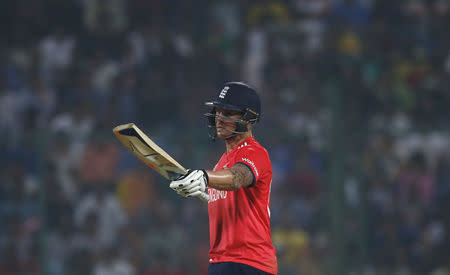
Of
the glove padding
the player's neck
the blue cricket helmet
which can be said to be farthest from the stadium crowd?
the glove padding

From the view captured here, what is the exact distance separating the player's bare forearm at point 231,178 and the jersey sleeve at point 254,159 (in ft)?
0.12

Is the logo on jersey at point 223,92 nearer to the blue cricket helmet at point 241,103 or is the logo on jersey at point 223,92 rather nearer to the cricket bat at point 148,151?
the blue cricket helmet at point 241,103

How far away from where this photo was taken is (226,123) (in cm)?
412

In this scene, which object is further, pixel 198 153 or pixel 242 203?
pixel 198 153

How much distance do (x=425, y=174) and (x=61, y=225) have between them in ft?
14.6

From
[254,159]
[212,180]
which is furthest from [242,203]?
[212,180]

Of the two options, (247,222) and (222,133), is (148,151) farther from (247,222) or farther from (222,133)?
(247,222)

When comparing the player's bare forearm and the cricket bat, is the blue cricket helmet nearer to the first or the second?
the player's bare forearm

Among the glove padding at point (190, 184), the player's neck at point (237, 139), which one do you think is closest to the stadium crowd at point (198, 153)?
the player's neck at point (237, 139)

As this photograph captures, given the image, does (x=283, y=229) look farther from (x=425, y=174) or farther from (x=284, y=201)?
(x=425, y=174)

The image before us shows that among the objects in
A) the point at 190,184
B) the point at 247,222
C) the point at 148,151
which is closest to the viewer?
the point at 190,184

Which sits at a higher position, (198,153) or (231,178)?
(231,178)

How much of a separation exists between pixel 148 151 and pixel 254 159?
0.62 m

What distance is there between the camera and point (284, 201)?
27.2 feet
